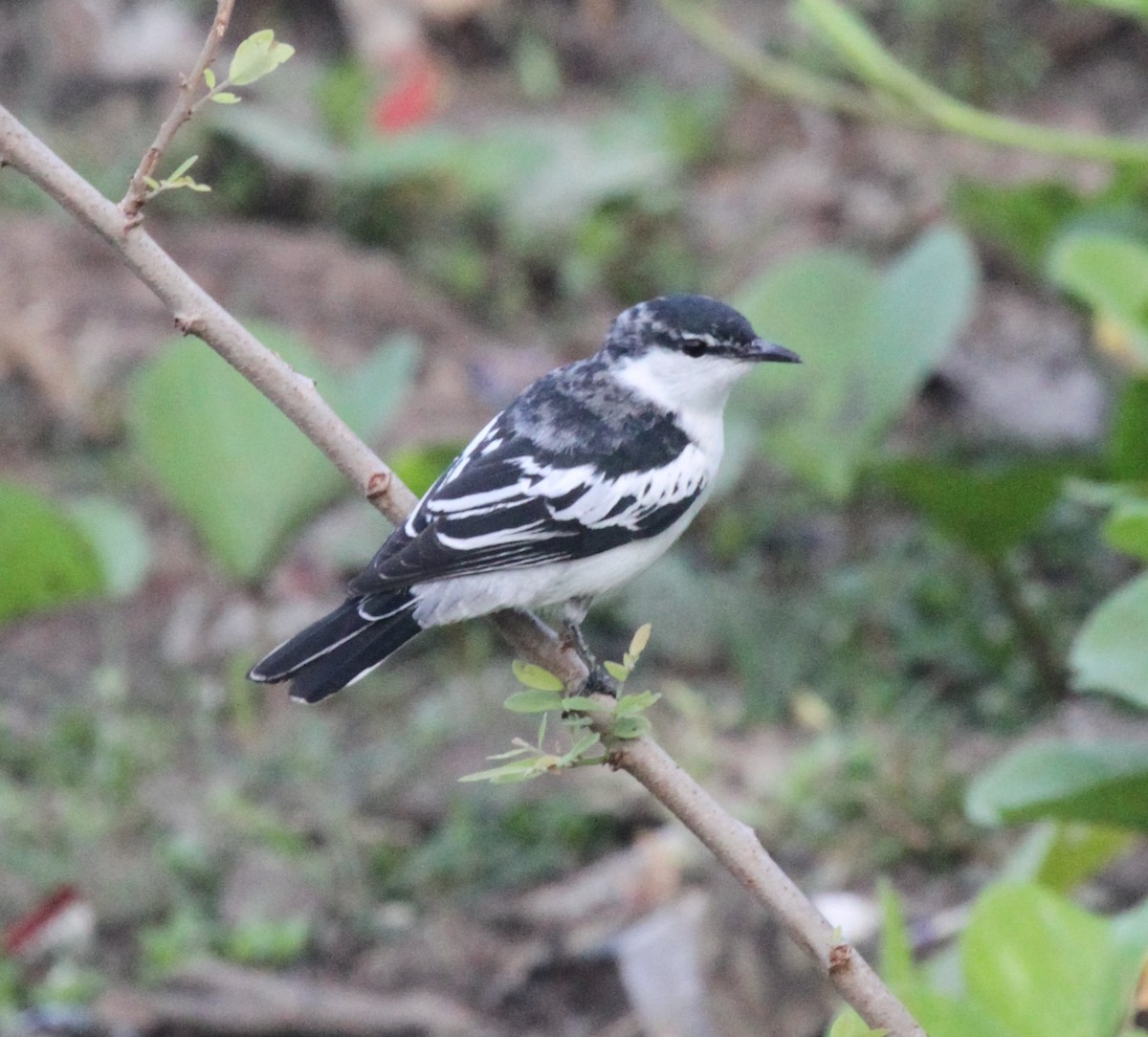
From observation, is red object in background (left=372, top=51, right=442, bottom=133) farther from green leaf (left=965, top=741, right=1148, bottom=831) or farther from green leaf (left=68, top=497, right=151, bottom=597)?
green leaf (left=965, top=741, right=1148, bottom=831)

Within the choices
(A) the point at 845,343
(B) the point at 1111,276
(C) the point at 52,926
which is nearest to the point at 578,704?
(B) the point at 1111,276

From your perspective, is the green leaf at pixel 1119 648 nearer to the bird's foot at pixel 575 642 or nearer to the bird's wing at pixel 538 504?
the bird's wing at pixel 538 504

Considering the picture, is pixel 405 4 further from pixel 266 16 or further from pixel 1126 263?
pixel 1126 263

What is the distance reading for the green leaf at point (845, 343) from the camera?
4.28 m

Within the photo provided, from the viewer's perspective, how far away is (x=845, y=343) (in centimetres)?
455

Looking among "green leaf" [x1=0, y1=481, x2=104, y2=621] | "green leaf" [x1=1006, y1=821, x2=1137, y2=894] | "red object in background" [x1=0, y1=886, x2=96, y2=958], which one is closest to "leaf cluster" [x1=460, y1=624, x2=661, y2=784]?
"green leaf" [x1=1006, y1=821, x2=1137, y2=894]

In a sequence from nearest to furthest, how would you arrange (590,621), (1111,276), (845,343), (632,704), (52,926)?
(632,704) < (1111,276) < (52,926) < (845,343) < (590,621)

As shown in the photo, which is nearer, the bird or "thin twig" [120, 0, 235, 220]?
"thin twig" [120, 0, 235, 220]

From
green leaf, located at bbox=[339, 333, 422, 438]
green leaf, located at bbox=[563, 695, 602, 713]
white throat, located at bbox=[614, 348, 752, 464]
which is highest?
green leaf, located at bbox=[339, 333, 422, 438]

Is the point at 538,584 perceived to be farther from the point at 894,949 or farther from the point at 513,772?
the point at 513,772

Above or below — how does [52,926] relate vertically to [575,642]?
above

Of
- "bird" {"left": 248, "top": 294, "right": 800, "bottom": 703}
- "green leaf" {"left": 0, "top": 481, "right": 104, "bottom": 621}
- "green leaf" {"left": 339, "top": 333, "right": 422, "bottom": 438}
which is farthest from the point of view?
"green leaf" {"left": 339, "top": 333, "right": 422, "bottom": 438}

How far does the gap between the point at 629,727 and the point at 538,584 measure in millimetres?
742

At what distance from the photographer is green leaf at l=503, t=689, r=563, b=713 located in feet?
5.58
